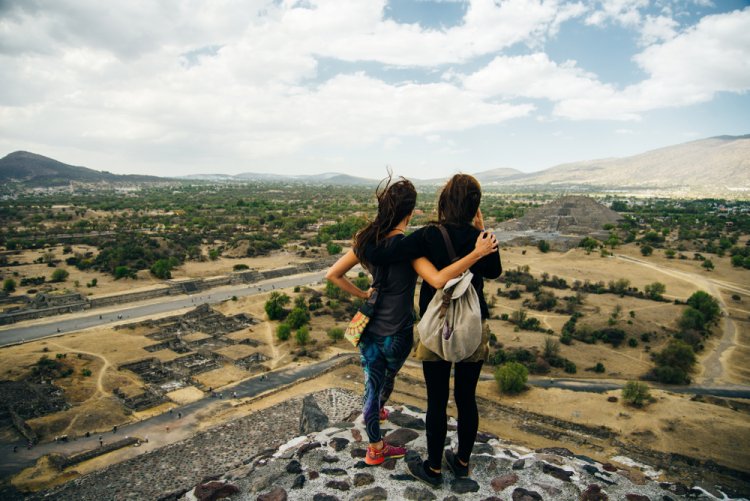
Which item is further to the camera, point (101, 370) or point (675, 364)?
point (101, 370)

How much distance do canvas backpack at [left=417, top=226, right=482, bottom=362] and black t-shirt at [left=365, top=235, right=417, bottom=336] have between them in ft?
1.39

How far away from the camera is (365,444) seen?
16.0 ft

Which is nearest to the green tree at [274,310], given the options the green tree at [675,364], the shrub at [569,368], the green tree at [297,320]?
the green tree at [297,320]

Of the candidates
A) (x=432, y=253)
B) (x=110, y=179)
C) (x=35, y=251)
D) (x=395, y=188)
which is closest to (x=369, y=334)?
(x=432, y=253)

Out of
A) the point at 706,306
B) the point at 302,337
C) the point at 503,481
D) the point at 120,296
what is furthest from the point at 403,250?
the point at 120,296

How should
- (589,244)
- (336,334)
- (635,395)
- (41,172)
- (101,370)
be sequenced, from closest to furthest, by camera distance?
(635,395) → (101,370) → (336,334) → (589,244) → (41,172)

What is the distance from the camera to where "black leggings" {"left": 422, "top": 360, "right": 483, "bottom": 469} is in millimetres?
3355

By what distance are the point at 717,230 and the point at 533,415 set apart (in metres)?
54.3

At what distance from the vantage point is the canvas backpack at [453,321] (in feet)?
10.2

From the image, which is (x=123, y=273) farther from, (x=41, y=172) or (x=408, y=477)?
(x=41, y=172)

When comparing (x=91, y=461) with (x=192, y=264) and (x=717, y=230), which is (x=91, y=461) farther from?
(x=717, y=230)

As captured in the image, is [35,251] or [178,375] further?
[35,251]

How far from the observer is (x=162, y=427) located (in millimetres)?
14211

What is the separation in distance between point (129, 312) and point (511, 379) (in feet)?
78.7
